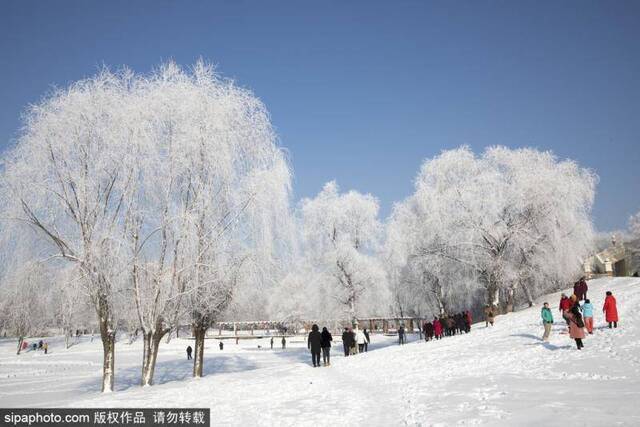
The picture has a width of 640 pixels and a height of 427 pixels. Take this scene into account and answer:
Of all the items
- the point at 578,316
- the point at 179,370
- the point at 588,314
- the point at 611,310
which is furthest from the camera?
the point at 179,370

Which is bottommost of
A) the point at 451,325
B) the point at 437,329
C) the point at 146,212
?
the point at 437,329

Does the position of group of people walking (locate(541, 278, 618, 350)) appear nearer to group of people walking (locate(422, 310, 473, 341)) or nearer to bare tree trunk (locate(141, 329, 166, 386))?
group of people walking (locate(422, 310, 473, 341))

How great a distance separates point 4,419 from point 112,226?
7.19 metres

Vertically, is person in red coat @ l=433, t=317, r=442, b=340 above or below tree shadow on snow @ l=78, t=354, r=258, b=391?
above

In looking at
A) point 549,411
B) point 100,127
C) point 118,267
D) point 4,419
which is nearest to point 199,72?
point 100,127

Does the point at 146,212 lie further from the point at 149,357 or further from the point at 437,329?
the point at 437,329

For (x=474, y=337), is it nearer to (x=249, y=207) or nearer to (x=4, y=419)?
(x=249, y=207)

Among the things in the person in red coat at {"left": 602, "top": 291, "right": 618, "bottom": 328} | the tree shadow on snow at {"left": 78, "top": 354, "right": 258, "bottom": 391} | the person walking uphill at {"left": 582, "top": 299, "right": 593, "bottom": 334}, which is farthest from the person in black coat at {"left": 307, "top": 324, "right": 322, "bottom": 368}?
the tree shadow on snow at {"left": 78, "top": 354, "right": 258, "bottom": 391}

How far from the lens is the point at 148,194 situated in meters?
17.7

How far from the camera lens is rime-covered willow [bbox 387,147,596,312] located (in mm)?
31109

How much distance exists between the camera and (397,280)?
44.0 meters

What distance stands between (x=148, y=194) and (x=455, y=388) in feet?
40.8

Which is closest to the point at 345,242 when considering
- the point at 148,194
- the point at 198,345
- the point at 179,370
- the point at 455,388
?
the point at 179,370

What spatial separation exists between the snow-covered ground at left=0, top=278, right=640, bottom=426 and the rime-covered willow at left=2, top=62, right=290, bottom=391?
374 centimetres
